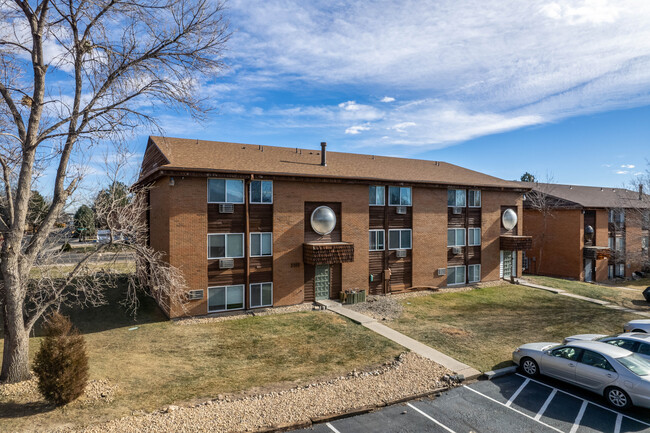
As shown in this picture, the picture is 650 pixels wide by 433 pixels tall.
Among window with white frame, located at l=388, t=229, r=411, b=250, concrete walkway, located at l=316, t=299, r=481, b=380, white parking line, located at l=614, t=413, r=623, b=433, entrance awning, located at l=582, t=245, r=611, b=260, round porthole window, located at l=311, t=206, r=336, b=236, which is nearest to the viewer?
white parking line, located at l=614, t=413, r=623, b=433

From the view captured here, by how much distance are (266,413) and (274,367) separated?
3349mm

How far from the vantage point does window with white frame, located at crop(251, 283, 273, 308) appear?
2048 cm

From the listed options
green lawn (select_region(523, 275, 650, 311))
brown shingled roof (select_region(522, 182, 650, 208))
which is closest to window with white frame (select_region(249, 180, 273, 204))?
green lawn (select_region(523, 275, 650, 311))

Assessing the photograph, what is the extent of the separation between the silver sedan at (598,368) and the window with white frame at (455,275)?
14.4 m

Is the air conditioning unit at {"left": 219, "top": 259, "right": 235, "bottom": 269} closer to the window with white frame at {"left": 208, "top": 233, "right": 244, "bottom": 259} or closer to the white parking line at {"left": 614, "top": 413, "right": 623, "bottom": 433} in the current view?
the window with white frame at {"left": 208, "top": 233, "right": 244, "bottom": 259}

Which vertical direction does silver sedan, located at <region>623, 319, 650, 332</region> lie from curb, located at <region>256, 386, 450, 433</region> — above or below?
above

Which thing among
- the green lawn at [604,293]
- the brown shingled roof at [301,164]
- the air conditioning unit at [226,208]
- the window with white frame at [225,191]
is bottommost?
the green lawn at [604,293]

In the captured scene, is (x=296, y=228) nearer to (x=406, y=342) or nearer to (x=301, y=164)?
(x=301, y=164)

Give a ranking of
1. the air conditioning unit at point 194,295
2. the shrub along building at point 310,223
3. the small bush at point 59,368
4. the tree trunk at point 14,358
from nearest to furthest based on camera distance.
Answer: the small bush at point 59,368, the tree trunk at point 14,358, the air conditioning unit at point 194,295, the shrub along building at point 310,223

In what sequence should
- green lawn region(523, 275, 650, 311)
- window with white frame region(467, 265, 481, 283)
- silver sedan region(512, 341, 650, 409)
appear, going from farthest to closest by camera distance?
window with white frame region(467, 265, 481, 283) → green lawn region(523, 275, 650, 311) → silver sedan region(512, 341, 650, 409)

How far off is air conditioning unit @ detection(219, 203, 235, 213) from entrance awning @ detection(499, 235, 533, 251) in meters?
21.8

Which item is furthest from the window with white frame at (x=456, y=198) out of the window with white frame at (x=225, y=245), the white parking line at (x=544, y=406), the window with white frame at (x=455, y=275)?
the white parking line at (x=544, y=406)

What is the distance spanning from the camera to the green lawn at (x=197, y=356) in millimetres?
9898

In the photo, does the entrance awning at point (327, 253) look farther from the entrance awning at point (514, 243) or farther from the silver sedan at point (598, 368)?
the entrance awning at point (514, 243)
